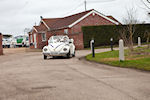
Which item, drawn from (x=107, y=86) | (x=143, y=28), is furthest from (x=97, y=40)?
(x=107, y=86)

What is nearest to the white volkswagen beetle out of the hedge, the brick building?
the brick building

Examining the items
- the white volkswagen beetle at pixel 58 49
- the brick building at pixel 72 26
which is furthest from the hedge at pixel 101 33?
the white volkswagen beetle at pixel 58 49

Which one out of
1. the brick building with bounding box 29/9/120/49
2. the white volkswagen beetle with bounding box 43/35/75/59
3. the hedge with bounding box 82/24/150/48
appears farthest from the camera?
the brick building with bounding box 29/9/120/49

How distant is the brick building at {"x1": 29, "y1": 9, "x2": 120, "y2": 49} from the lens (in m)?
32.2

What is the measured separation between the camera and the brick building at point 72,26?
32.2 metres

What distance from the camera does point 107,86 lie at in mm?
6355

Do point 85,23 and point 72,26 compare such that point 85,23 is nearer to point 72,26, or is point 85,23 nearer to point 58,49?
point 72,26

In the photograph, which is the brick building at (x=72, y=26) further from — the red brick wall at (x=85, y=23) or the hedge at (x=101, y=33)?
the hedge at (x=101, y=33)

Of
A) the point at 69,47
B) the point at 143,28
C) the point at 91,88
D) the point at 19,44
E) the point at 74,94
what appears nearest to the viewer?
the point at 74,94

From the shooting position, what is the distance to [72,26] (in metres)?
34.5

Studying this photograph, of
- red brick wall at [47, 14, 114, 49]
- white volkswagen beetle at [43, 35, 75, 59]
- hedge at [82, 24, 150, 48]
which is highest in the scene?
red brick wall at [47, 14, 114, 49]

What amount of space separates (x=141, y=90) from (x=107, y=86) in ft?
2.93

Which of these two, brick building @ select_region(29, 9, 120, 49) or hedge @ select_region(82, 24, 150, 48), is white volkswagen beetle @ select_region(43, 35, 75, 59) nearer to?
brick building @ select_region(29, 9, 120, 49)

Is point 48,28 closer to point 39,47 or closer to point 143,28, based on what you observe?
point 39,47
